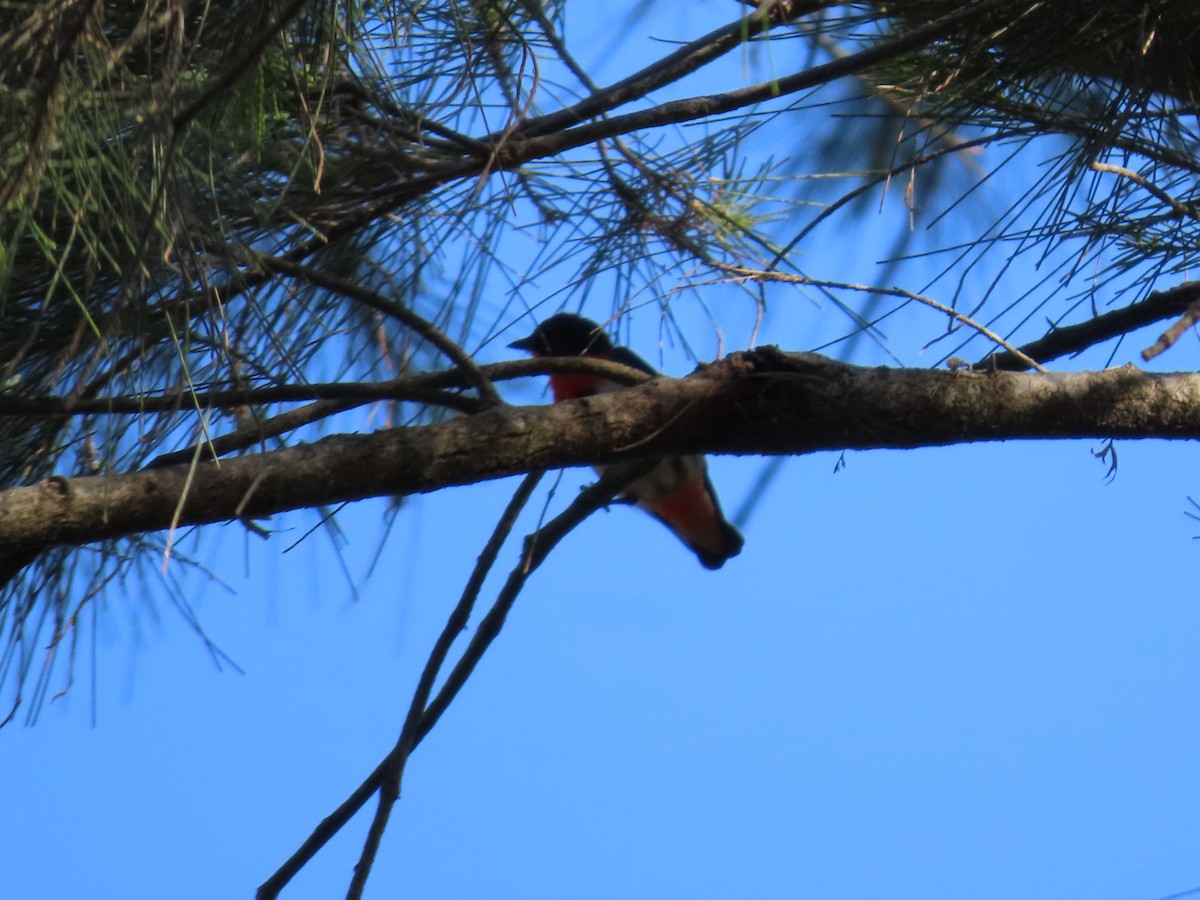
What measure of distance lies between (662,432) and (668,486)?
1983mm

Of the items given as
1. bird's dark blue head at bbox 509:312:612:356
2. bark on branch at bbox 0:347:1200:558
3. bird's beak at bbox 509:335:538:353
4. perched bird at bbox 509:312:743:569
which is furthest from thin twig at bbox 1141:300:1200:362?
bird's beak at bbox 509:335:538:353

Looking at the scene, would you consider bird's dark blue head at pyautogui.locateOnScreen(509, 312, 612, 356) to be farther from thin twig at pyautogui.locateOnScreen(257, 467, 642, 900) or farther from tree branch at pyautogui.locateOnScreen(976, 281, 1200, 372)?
tree branch at pyautogui.locateOnScreen(976, 281, 1200, 372)

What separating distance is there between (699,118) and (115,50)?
0.62m

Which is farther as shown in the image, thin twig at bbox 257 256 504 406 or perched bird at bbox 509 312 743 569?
perched bird at bbox 509 312 743 569

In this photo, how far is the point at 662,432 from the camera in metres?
1.60

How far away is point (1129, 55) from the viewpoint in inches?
73.5

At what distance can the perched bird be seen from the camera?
3.56m

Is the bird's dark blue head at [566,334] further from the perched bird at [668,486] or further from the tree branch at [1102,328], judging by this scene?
the tree branch at [1102,328]

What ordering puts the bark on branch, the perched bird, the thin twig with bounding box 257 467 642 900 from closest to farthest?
1. the bark on branch
2. the thin twig with bounding box 257 467 642 900
3. the perched bird

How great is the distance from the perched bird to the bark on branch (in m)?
1.86

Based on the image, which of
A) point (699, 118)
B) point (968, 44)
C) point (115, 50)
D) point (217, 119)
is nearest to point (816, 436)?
point (699, 118)

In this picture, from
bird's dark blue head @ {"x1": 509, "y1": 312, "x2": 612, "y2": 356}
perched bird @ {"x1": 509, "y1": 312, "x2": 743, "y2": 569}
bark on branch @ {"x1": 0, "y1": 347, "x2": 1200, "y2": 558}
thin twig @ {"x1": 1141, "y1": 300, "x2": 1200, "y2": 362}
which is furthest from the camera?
bird's dark blue head @ {"x1": 509, "y1": 312, "x2": 612, "y2": 356}

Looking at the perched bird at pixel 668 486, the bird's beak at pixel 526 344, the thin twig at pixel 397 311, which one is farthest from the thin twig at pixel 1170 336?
the bird's beak at pixel 526 344

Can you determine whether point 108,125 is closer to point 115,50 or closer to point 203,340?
point 115,50
